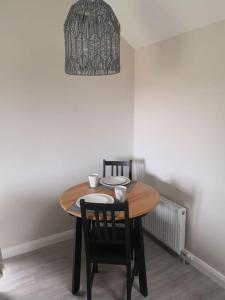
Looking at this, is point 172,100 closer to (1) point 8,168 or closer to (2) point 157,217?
(2) point 157,217

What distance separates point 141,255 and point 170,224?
663 mm

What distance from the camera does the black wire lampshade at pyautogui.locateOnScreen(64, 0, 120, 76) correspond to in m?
1.74

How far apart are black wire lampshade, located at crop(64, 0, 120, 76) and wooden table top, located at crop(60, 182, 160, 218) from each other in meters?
1.05

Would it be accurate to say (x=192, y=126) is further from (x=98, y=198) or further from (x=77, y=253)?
(x=77, y=253)

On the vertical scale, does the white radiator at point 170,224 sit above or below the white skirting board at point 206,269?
above

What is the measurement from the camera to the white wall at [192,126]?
7.22ft

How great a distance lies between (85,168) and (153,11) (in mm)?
1791

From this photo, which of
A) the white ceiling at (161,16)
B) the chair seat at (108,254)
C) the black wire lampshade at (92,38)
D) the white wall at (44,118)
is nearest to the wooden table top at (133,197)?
the chair seat at (108,254)

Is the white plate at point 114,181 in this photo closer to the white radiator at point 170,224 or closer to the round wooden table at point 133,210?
the round wooden table at point 133,210

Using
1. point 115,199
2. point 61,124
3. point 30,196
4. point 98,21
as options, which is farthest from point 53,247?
point 98,21

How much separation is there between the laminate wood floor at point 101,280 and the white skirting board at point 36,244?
64 millimetres

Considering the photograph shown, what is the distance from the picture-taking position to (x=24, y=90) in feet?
8.45

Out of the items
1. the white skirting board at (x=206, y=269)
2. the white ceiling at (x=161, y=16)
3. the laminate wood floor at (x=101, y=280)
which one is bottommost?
the laminate wood floor at (x=101, y=280)

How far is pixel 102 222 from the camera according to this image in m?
1.92
